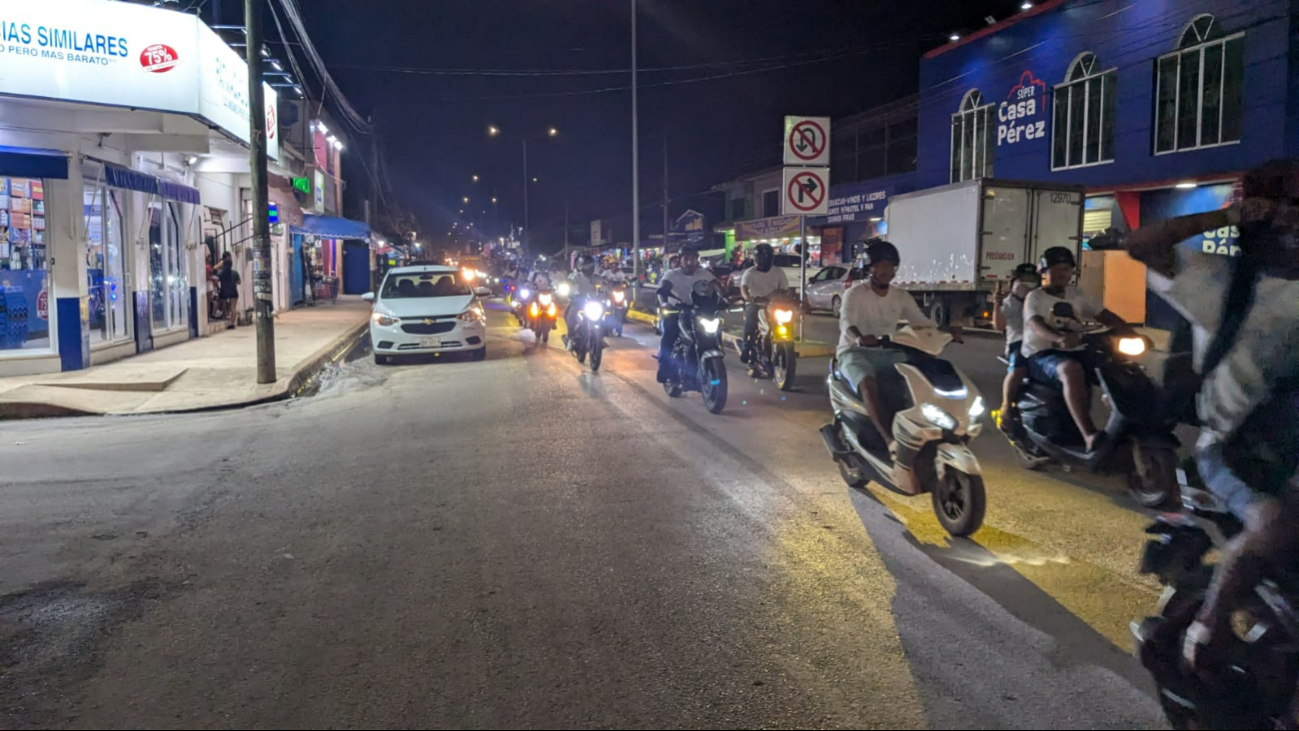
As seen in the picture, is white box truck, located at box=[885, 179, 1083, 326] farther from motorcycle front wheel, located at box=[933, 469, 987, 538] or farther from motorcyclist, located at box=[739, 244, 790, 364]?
motorcycle front wheel, located at box=[933, 469, 987, 538]

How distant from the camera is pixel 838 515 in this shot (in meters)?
6.09

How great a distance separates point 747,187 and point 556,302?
32.5m

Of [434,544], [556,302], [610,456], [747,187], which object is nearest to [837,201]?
[747,187]

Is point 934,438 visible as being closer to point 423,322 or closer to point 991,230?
point 423,322

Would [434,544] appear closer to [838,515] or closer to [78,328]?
[838,515]

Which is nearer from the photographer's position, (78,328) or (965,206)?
(78,328)

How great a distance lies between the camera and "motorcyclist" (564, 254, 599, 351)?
46.1ft

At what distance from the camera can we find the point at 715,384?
9797 millimetres

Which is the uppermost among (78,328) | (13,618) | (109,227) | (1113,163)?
(1113,163)

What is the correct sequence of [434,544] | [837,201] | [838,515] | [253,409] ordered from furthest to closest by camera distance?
[837,201] < [253,409] < [838,515] < [434,544]

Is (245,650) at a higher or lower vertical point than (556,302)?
lower

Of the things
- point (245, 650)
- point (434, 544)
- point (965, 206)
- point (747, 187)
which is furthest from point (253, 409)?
point (747, 187)

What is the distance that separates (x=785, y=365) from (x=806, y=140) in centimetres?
358

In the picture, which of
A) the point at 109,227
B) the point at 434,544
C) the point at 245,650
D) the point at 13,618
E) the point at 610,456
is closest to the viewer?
the point at 245,650
